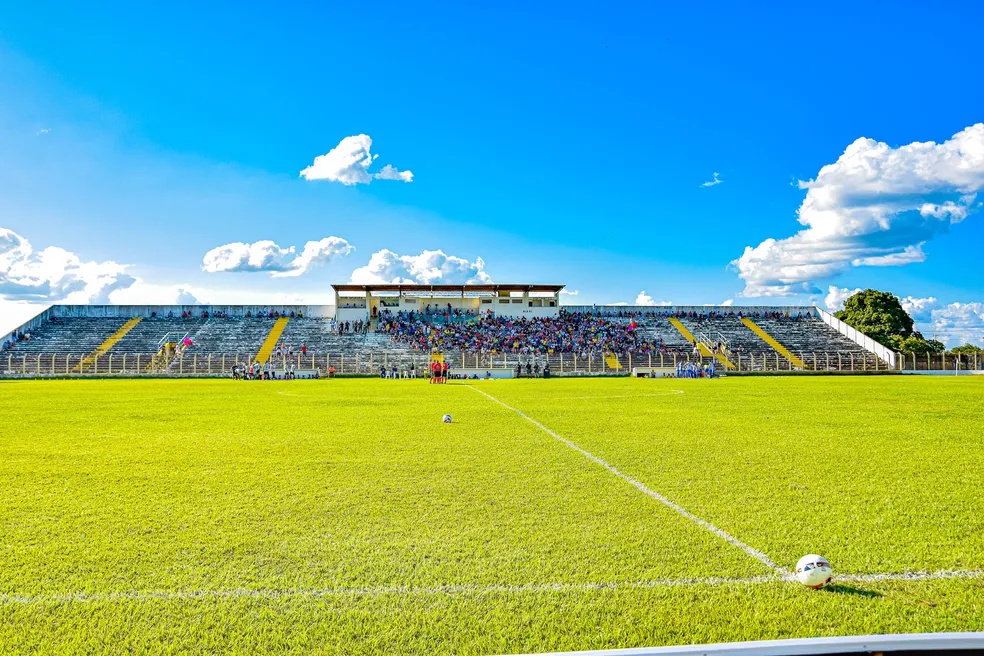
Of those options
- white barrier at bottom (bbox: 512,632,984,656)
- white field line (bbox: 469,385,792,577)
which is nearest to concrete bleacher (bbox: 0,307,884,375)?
white field line (bbox: 469,385,792,577)

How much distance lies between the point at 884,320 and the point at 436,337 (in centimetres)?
5114

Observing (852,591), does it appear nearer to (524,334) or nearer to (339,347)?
(339,347)

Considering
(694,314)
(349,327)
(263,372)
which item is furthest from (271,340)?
(694,314)

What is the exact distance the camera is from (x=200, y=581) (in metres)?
3.81

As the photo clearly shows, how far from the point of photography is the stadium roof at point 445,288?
57062mm

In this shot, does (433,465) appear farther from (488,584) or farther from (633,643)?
(633,643)

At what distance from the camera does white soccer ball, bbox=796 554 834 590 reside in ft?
12.1

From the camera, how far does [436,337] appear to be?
51.5 meters

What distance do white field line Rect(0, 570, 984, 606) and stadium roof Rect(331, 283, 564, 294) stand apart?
5415 cm

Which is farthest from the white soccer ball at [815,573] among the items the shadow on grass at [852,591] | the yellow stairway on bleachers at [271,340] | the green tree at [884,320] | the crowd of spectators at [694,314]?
the green tree at [884,320]

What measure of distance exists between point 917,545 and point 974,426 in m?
9.81

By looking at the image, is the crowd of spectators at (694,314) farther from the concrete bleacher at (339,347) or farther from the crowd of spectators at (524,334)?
the crowd of spectators at (524,334)

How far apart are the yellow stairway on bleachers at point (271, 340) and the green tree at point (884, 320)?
61313 millimetres

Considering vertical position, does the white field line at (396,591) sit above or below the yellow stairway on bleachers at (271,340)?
below
